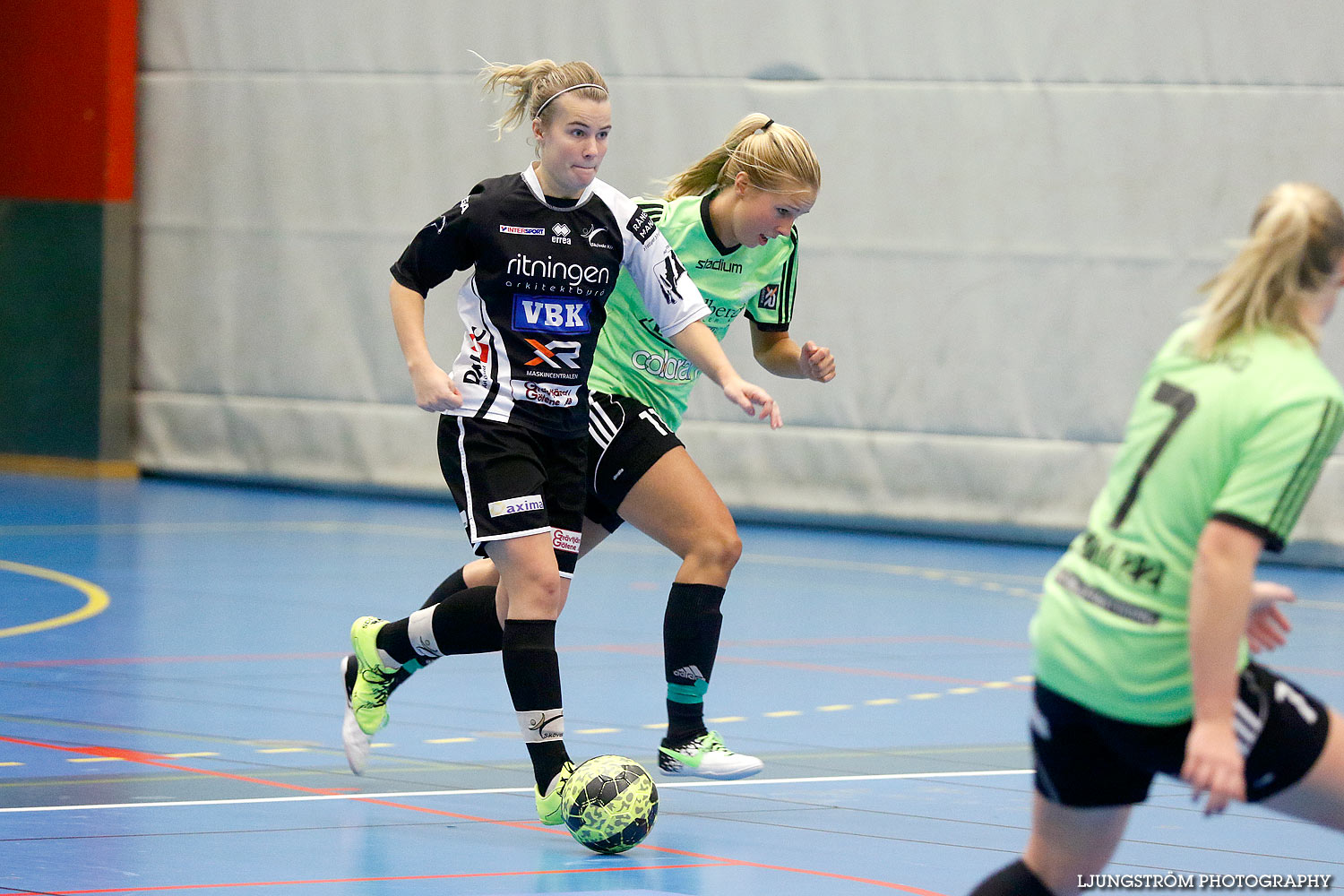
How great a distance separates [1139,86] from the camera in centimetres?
1085

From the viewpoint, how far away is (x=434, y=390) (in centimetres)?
430

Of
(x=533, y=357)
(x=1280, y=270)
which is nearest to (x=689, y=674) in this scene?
(x=533, y=357)

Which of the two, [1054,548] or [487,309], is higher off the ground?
[487,309]

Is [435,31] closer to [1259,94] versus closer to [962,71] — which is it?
[962,71]

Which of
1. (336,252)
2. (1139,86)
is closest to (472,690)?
(1139,86)

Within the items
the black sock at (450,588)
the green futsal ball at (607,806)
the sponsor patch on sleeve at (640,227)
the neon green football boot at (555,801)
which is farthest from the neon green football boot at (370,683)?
the sponsor patch on sleeve at (640,227)

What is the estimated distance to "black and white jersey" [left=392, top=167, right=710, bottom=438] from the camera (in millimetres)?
4473

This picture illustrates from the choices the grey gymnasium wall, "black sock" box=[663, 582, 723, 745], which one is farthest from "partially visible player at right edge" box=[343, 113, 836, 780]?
the grey gymnasium wall

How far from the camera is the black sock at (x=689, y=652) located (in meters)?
4.86

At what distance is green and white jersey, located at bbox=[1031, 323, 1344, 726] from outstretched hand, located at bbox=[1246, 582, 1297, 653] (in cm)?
22

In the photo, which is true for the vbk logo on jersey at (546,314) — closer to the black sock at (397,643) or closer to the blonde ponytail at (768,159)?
the blonde ponytail at (768,159)

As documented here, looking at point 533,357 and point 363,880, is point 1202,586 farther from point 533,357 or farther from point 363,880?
point 533,357

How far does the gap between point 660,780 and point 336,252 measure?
28.6 ft

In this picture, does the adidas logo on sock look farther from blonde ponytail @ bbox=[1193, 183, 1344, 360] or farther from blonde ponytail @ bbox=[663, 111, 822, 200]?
blonde ponytail @ bbox=[1193, 183, 1344, 360]
